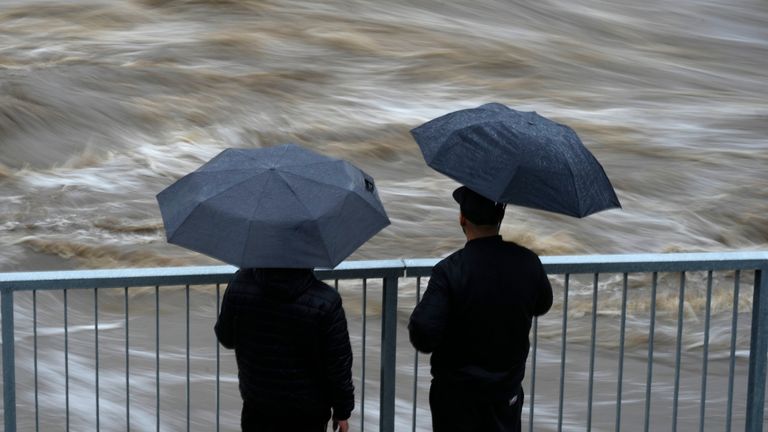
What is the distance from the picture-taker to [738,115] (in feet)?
54.2

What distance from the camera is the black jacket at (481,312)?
3.71 meters

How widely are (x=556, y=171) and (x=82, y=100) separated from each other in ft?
41.3

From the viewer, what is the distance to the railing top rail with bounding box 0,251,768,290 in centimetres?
404

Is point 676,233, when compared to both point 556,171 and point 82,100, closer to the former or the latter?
point 82,100

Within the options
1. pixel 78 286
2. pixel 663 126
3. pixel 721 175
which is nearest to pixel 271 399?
pixel 78 286

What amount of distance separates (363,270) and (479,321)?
23.4 inches

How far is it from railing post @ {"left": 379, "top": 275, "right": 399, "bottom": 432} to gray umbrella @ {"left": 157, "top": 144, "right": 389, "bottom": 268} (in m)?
0.51

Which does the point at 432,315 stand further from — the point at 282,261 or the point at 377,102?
the point at 377,102

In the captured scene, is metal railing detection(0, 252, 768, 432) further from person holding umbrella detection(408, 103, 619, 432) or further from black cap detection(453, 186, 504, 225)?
black cap detection(453, 186, 504, 225)

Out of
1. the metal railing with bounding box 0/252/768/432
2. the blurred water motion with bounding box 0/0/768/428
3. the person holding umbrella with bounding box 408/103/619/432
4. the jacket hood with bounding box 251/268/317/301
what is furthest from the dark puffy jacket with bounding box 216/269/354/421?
the blurred water motion with bounding box 0/0/768/428

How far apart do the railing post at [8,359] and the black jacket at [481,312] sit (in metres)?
1.41

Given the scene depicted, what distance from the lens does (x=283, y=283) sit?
365cm

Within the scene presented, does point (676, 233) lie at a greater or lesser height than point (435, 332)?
lesser

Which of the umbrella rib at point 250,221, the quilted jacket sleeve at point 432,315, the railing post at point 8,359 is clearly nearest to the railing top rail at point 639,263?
the quilted jacket sleeve at point 432,315
